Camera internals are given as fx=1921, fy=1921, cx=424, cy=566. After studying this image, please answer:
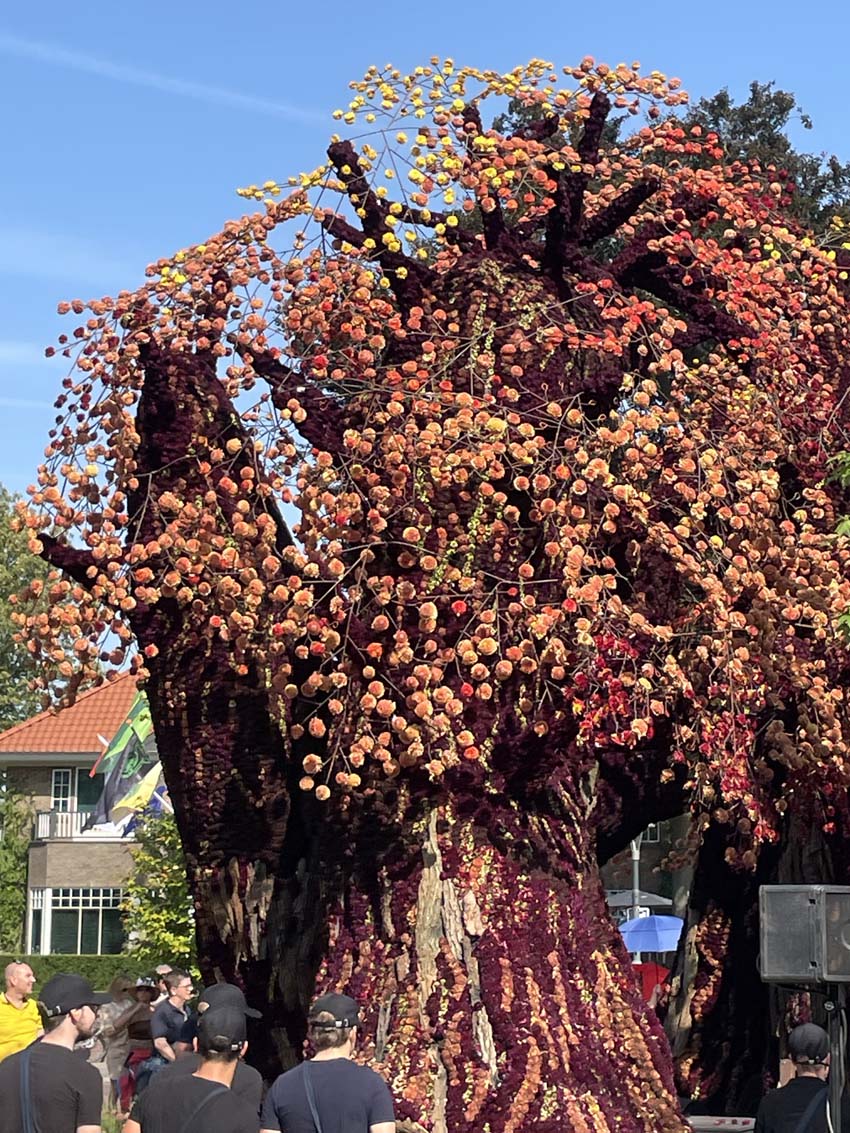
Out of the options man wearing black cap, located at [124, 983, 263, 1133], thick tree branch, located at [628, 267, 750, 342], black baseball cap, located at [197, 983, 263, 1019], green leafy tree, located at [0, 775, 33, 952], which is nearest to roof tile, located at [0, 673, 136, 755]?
green leafy tree, located at [0, 775, 33, 952]

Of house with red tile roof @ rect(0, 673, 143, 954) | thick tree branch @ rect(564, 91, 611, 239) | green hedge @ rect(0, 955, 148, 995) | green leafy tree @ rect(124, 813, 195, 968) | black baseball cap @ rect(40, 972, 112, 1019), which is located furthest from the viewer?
house with red tile roof @ rect(0, 673, 143, 954)

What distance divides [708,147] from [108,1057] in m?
9.09

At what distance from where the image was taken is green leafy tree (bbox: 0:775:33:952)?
54156mm

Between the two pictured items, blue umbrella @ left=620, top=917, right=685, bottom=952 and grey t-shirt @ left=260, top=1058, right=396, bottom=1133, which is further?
blue umbrella @ left=620, top=917, right=685, bottom=952

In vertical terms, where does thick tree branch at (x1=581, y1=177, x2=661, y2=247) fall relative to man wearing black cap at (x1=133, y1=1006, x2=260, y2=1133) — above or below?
above

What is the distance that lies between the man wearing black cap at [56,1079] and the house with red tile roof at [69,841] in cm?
4571

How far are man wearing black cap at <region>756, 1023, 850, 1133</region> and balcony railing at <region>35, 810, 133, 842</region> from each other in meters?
45.7

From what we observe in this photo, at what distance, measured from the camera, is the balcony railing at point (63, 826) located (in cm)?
5375

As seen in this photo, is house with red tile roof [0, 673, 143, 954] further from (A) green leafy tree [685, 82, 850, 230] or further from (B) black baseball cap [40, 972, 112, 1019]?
(B) black baseball cap [40, 972, 112, 1019]

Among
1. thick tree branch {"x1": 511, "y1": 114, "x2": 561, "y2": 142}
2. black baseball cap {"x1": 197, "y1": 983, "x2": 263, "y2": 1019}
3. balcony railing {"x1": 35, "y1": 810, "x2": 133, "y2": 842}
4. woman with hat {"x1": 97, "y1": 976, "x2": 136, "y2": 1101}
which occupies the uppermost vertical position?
thick tree branch {"x1": 511, "y1": 114, "x2": 561, "y2": 142}

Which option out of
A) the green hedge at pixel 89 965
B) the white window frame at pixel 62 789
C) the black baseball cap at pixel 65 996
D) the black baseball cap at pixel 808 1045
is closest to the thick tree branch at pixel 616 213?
the black baseball cap at pixel 808 1045

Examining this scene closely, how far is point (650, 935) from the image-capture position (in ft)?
103

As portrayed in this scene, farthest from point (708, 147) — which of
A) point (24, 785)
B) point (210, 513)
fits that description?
point (24, 785)

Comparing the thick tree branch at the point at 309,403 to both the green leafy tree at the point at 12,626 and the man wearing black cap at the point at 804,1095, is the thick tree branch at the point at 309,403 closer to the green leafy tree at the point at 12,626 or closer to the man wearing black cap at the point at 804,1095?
the man wearing black cap at the point at 804,1095
